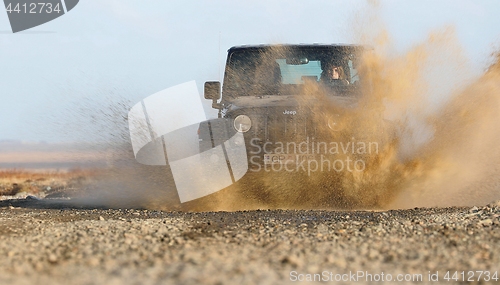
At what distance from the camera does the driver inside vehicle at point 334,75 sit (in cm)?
773

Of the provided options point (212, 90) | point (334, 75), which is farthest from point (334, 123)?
point (212, 90)

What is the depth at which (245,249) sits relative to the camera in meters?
3.90

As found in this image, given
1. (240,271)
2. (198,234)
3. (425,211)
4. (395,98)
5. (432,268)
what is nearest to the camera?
(240,271)

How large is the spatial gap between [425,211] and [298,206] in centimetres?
148

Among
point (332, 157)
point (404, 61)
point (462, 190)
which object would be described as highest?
point (404, 61)

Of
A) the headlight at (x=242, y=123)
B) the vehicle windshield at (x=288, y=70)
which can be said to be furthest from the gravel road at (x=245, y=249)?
the vehicle windshield at (x=288, y=70)

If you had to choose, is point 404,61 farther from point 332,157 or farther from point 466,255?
point 466,255

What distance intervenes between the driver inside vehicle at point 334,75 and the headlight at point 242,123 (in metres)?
1.18

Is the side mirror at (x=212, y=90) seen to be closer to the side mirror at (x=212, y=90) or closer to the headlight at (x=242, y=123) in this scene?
the side mirror at (x=212, y=90)

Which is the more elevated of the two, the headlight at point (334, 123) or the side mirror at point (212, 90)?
the side mirror at point (212, 90)

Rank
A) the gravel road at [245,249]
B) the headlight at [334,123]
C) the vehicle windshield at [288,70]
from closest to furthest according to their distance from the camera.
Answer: the gravel road at [245,249]
the headlight at [334,123]
the vehicle windshield at [288,70]

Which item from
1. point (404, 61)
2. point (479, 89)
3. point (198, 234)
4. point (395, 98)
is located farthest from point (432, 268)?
point (479, 89)

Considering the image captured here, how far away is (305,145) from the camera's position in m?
7.02

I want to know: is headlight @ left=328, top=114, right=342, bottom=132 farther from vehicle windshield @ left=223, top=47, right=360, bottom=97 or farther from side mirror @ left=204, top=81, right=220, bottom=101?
side mirror @ left=204, top=81, right=220, bottom=101
